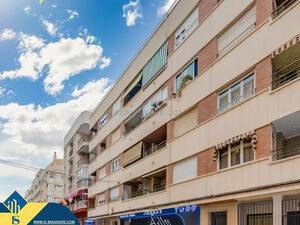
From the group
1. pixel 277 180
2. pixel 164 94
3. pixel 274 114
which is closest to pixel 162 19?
pixel 164 94

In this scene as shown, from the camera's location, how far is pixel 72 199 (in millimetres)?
40531

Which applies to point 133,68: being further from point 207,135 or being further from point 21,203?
point 21,203

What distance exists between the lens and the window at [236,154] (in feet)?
39.6

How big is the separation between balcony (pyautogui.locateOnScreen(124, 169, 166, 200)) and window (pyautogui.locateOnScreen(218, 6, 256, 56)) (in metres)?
7.88

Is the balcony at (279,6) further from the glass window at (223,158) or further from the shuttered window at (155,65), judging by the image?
the shuttered window at (155,65)

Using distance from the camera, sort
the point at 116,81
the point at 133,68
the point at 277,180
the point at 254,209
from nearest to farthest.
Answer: the point at 277,180
the point at 254,209
the point at 133,68
the point at 116,81

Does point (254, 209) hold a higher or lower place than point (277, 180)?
lower

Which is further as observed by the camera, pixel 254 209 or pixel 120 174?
pixel 120 174

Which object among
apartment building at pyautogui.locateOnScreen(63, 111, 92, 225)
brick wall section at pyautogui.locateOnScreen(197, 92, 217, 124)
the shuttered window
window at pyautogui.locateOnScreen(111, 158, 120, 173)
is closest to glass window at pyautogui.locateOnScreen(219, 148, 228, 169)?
brick wall section at pyautogui.locateOnScreen(197, 92, 217, 124)

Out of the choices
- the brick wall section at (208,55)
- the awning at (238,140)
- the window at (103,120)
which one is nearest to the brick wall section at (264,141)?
the awning at (238,140)

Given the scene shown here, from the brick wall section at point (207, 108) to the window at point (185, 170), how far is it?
1.94m

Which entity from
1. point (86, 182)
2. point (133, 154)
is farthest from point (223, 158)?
point (86, 182)

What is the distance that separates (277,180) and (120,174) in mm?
16126

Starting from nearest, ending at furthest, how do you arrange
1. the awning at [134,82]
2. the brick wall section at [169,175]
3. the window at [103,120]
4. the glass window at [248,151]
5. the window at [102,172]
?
1. the glass window at [248,151]
2. the brick wall section at [169,175]
3. the awning at [134,82]
4. the window at [102,172]
5. the window at [103,120]
